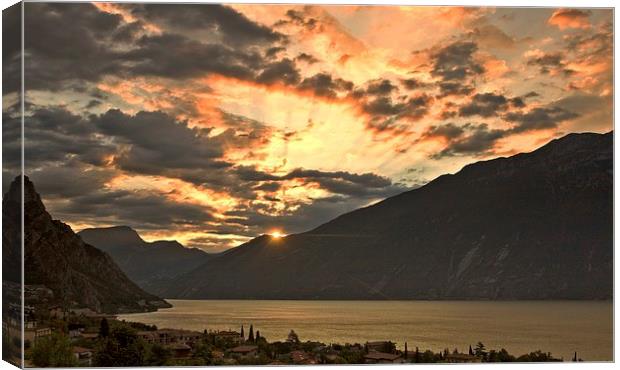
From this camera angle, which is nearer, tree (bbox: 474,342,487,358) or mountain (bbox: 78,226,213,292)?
mountain (bbox: 78,226,213,292)

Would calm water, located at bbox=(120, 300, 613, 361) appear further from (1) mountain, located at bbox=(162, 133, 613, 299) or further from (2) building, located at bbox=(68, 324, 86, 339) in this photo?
(2) building, located at bbox=(68, 324, 86, 339)

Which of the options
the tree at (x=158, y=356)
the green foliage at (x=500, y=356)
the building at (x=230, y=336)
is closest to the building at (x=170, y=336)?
the tree at (x=158, y=356)

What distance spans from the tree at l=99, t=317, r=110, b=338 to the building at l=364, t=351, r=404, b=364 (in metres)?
3.74

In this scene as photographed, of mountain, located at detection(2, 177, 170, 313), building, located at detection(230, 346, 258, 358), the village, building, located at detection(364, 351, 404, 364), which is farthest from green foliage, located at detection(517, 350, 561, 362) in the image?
mountain, located at detection(2, 177, 170, 313)

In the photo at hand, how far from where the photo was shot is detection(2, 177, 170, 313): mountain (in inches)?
589

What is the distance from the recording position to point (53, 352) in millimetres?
15094

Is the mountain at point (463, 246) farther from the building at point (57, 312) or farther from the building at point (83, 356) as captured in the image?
the building at point (83, 356)

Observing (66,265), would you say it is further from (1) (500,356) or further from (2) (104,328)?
(1) (500,356)

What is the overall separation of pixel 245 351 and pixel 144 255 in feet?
6.78

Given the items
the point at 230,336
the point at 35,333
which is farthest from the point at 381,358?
the point at 35,333

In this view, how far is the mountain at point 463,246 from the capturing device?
17375 mm

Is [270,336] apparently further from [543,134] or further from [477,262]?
[543,134]

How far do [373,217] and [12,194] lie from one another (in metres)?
5.69

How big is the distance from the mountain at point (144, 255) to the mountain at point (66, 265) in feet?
0.41
